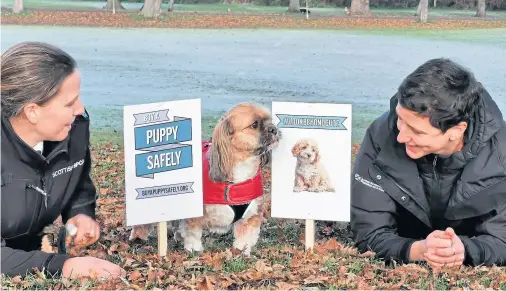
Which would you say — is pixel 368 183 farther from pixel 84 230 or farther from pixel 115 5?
pixel 115 5

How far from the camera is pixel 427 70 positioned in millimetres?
4434

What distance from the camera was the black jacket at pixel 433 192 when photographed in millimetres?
4602

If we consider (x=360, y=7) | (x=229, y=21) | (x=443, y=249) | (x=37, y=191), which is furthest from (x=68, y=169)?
(x=229, y=21)

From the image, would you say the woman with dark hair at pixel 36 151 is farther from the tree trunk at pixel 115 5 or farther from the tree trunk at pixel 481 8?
the tree trunk at pixel 115 5

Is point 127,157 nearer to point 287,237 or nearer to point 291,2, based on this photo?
point 287,237

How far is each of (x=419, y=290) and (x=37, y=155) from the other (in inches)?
81.9

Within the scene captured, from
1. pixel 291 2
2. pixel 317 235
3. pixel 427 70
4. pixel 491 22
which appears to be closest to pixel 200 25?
pixel 291 2

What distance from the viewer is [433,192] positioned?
479cm

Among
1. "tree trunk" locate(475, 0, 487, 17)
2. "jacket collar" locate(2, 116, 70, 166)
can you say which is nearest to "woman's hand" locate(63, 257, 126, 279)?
"jacket collar" locate(2, 116, 70, 166)

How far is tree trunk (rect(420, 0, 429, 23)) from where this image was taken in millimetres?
18200

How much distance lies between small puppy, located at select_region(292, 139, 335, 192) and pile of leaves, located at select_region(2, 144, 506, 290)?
42 cm

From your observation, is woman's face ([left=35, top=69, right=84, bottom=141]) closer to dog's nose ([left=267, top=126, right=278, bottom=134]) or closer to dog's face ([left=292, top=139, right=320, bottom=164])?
dog's nose ([left=267, top=126, right=278, bottom=134])

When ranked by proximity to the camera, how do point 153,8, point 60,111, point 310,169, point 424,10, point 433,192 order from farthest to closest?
1. point 424,10
2. point 153,8
3. point 310,169
4. point 433,192
5. point 60,111

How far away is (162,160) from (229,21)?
1427 cm
